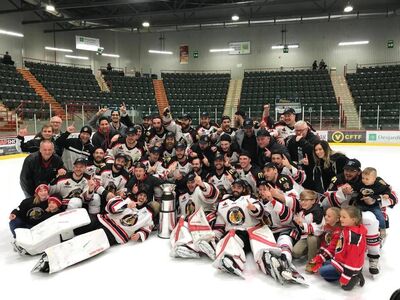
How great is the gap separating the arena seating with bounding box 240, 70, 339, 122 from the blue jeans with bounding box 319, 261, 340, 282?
14645mm

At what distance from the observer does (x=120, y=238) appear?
3752mm

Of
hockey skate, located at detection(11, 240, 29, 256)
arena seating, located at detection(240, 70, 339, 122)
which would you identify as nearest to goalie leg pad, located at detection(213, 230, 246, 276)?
hockey skate, located at detection(11, 240, 29, 256)

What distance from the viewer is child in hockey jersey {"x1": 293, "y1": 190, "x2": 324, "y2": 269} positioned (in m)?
3.15

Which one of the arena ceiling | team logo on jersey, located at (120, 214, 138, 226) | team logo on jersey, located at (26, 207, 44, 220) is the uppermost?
the arena ceiling

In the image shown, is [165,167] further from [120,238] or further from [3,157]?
[3,157]

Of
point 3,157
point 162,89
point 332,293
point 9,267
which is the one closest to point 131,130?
point 9,267

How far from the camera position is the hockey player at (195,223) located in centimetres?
336

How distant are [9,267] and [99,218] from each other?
936mm

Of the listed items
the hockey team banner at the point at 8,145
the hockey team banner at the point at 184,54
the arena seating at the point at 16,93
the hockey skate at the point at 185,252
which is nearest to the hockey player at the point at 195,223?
the hockey skate at the point at 185,252

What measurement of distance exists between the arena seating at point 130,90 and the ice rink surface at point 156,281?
16.6 m

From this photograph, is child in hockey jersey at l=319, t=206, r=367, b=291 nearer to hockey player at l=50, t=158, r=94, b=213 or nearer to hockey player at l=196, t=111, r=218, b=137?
hockey player at l=50, t=158, r=94, b=213

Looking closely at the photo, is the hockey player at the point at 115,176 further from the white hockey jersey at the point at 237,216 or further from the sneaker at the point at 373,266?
the sneaker at the point at 373,266

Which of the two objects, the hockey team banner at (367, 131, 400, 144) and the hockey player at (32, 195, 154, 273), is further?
the hockey team banner at (367, 131, 400, 144)

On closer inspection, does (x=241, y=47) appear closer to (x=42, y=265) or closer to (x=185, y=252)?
(x=185, y=252)
